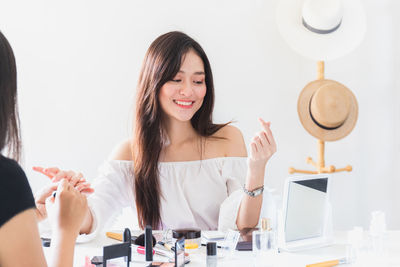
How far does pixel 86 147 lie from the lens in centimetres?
254

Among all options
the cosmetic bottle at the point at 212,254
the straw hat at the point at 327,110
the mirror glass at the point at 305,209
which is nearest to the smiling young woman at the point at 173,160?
the mirror glass at the point at 305,209

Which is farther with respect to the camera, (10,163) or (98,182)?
(98,182)

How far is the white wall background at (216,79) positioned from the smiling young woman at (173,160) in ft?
2.98

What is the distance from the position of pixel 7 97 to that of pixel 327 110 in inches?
71.7

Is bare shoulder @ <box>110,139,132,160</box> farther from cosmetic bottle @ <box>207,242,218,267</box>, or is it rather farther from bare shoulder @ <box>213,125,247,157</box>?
cosmetic bottle @ <box>207,242,218,267</box>

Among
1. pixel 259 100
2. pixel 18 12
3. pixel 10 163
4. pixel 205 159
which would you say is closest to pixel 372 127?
pixel 259 100

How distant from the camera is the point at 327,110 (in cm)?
230

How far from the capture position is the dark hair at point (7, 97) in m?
0.80

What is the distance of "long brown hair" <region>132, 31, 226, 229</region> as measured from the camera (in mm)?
1586

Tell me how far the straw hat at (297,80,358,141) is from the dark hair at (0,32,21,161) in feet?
5.84

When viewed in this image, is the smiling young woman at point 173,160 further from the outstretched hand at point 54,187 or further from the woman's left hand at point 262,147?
the outstretched hand at point 54,187

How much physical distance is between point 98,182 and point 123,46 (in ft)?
Answer: 3.85

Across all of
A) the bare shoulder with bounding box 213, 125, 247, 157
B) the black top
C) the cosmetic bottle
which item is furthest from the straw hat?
the black top

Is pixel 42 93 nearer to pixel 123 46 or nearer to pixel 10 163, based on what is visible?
pixel 123 46
